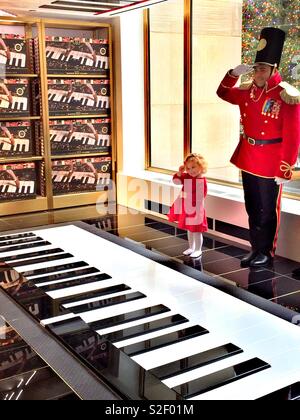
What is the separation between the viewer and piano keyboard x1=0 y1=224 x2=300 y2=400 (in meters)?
2.47

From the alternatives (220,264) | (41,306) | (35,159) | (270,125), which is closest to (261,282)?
(220,264)

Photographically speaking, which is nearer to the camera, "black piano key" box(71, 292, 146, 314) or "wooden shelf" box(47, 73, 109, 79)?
"black piano key" box(71, 292, 146, 314)

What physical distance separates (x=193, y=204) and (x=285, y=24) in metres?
1.78

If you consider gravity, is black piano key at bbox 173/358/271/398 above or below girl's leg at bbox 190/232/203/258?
below

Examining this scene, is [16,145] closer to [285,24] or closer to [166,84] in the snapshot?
[166,84]

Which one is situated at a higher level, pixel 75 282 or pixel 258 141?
pixel 258 141

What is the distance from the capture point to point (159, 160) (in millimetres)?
6531

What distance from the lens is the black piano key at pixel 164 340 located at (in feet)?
9.05

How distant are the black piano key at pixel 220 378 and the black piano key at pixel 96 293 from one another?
123 centimetres

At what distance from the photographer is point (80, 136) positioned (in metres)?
6.48

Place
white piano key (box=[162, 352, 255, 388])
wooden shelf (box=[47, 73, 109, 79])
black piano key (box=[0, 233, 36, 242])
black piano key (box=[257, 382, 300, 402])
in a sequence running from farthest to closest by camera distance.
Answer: wooden shelf (box=[47, 73, 109, 79])
black piano key (box=[0, 233, 36, 242])
white piano key (box=[162, 352, 255, 388])
black piano key (box=[257, 382, 300, 402])

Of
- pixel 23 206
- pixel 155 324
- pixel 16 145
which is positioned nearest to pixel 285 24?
pixel 155 324

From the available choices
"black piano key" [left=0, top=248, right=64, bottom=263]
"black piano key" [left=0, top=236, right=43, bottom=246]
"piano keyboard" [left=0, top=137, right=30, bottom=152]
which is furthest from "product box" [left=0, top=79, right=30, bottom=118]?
"black piano key" [left=0, top=248, right=64, bottom=263]

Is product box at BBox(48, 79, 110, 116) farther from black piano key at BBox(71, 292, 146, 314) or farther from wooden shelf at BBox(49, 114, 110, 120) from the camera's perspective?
black piano key at BBox(71, 292, 146, 314)
